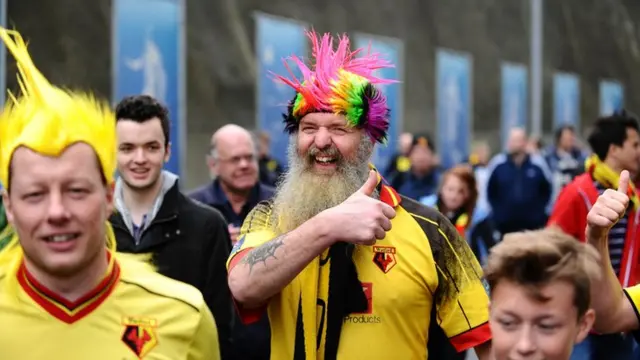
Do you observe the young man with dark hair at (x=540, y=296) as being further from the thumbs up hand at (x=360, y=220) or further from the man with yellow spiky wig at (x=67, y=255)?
the man with yellow spiky wig at (x=67, y=255)

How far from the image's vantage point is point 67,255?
3230mm

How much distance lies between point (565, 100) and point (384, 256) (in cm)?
2945

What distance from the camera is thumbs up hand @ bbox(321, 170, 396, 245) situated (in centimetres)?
400

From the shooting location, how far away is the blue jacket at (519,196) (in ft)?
48.3

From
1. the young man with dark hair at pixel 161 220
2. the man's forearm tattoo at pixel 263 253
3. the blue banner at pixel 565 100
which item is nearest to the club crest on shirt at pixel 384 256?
the man's forearm tattoo at pixel 263 253

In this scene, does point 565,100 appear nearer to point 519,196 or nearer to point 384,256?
point 519,196

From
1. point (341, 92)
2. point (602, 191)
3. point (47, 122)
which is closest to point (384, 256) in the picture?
point (341, 92)

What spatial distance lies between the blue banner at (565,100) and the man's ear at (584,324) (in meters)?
28.8

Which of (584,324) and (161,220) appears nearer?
(584,324)

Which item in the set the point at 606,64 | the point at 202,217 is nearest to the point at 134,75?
the point at 202,217

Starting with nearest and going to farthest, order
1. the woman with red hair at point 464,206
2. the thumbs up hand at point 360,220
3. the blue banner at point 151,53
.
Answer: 1. the thumbs up hand at point 360,220
2. the woman with red hair at point 464,206
3. the blue banner at point 151,53

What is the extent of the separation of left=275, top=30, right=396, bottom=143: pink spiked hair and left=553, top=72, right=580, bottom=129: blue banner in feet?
90.7

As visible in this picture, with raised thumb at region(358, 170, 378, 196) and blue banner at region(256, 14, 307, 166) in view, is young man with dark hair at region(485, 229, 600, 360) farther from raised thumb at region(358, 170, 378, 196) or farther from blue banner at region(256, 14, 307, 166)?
blue banner at region(256, 14, 307, 166)

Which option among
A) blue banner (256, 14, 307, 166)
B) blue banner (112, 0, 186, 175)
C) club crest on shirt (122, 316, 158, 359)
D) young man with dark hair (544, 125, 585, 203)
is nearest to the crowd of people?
club crest on shirt (122, 316, 158, 359)
